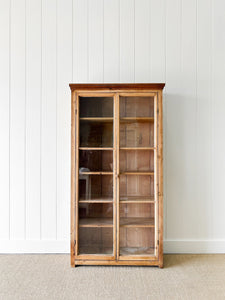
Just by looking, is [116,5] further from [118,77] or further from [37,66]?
[37,66]

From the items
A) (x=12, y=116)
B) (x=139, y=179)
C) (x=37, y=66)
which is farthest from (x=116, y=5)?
(x=139, y=179)

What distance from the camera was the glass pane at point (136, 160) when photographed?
2.26 meters

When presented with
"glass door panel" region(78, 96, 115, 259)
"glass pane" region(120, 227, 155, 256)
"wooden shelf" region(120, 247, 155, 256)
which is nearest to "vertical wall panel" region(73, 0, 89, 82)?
"glass door panel" region(78, 96, 115, 259)

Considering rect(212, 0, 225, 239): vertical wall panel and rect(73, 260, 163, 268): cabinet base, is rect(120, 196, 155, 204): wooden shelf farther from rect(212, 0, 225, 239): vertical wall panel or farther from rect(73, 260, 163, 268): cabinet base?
rect(212, 0, 225, 239): vertical wall panel

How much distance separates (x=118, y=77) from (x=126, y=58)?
0.71ft

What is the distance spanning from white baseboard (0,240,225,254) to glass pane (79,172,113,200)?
67 cm

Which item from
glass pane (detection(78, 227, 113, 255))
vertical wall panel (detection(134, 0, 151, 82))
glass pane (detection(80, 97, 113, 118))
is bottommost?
glass pane (detection(78, 227, 113, 255))

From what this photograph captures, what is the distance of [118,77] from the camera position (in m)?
2.58

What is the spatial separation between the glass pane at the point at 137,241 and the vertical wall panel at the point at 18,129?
3.56 feet

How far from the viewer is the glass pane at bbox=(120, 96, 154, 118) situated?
2.25 m

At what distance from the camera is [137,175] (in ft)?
7.44

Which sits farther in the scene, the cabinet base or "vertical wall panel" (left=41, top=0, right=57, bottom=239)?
"vertical wall panel" (left=41, top=0, right=57, bottom=239)

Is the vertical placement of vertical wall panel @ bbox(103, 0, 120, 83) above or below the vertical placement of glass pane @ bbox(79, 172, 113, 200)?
above

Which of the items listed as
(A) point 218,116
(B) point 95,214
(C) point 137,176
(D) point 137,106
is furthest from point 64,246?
(A) point 218,116
